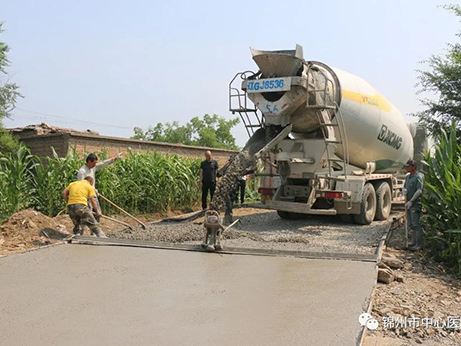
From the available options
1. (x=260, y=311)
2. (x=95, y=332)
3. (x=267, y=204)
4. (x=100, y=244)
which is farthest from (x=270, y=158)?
(x=95, y=332)

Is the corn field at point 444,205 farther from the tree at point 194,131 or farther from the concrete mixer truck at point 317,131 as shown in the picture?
the tree at point 194,131

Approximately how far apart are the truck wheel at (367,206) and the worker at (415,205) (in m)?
2.29

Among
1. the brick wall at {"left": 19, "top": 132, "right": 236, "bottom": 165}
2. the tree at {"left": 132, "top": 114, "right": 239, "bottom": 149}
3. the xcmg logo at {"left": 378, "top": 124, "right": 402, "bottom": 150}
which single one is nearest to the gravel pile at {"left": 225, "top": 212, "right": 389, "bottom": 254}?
the xcmg logo at {"left": 378, "top": 124, "right": 402, "bottom": 150}

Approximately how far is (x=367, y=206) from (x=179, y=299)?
6997 mm

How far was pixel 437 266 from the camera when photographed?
720cm

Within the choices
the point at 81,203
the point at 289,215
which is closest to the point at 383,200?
the point at 289,215

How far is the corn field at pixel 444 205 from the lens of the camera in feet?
23.0

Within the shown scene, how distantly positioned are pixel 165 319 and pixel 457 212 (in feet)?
15.9

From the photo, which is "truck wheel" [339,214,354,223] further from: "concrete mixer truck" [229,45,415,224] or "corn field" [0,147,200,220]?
"corn field" [0,147,200,220]

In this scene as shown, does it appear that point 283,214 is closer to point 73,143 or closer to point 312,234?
point 312,234

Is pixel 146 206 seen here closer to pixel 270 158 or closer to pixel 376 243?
pixel 270 158

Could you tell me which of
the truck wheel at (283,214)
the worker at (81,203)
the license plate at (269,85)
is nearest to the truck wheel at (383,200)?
the truck wheel at (283,214)

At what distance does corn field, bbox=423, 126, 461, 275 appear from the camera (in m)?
7.02

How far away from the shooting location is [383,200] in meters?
11.6
